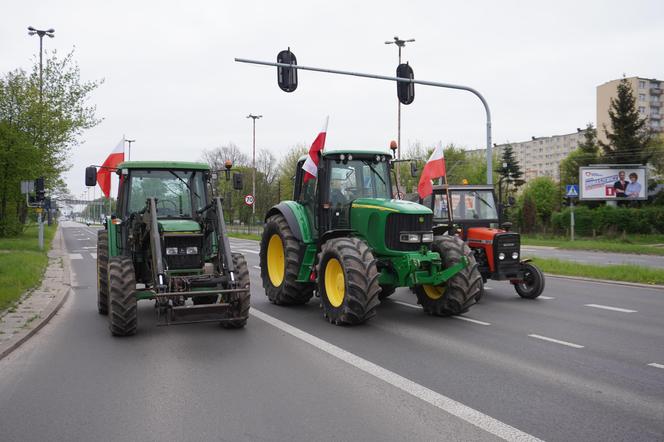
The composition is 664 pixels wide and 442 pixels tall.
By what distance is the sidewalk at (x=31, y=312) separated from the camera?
796cm

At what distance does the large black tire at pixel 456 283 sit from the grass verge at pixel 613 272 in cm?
742

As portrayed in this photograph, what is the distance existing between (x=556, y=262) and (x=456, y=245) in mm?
10632

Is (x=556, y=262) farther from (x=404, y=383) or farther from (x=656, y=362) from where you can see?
(x=404, y=383)

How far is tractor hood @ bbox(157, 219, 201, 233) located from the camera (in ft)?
29.1

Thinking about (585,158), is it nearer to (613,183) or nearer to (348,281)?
(613,183)

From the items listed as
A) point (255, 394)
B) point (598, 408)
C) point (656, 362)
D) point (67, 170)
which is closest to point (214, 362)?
point (255, 394)

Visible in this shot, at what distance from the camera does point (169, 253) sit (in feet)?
28.8

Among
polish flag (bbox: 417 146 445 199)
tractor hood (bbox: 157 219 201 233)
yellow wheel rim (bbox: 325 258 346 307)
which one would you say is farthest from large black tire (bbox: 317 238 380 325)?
polish flag (bbox: 417 146 445 199)

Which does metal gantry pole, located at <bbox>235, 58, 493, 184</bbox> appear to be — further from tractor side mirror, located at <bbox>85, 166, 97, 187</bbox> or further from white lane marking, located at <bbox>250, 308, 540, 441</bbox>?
white lane marking, located at <bbox>250, 308, 540, 441</bbox>

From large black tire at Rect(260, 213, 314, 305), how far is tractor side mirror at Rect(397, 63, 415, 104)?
6.94 meters

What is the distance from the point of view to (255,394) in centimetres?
558

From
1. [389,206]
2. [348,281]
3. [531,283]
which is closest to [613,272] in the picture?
[531,283]

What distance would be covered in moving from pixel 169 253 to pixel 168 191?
1.41 metres

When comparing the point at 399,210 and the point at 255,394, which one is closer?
the point at 255,394
